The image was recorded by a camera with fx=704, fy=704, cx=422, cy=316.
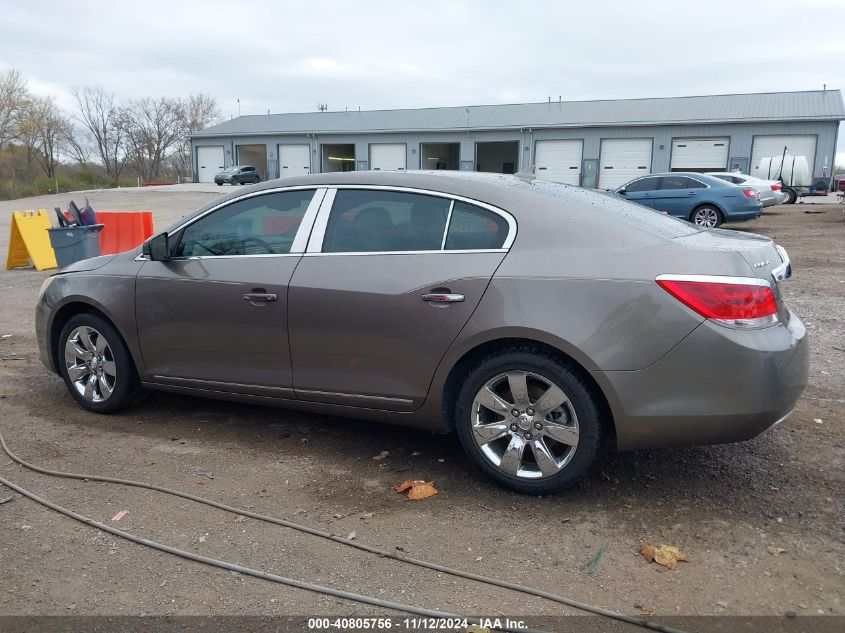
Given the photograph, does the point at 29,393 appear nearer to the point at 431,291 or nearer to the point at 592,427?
the point at 431,291

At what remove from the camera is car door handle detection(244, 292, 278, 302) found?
4.08 metres

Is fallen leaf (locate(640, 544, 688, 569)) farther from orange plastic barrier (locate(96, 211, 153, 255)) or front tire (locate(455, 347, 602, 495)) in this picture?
orange plastic barrier (locate(96, 211, 153, 255))

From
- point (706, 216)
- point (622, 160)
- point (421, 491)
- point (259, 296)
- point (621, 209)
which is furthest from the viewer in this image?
point (622, 160)

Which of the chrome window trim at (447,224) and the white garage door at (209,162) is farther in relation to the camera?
the white garage door at (209,162)

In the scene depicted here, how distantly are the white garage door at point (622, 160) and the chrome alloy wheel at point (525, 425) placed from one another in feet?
126

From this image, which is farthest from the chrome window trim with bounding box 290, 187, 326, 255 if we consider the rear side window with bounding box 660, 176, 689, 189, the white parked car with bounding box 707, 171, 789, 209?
the white parked car with bounding box 707, 171, 789, 209

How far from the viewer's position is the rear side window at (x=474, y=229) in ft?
12.0

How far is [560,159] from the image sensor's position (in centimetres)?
4203

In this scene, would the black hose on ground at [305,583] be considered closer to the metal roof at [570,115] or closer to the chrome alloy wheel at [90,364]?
the chrome alloy wheel at [90,364]

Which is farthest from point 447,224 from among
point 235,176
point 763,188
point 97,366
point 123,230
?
point 235,176

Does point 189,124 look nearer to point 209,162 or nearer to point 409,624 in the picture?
point 209,162

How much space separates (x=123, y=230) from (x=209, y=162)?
4296 centimetres

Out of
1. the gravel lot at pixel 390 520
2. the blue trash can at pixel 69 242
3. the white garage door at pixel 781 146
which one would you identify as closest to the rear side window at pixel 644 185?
the blue trash can at pixel 69 242

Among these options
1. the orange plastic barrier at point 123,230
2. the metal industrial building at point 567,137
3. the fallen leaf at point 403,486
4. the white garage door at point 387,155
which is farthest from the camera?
the white garage door at point 387,155
